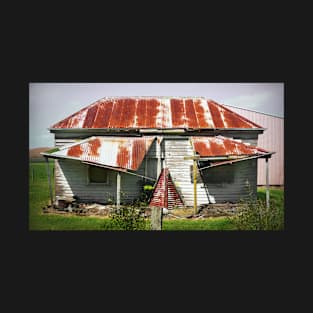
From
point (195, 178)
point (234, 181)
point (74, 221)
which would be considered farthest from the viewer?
point (234, 181)

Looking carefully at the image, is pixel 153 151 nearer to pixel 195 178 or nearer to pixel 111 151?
pixel 111 151

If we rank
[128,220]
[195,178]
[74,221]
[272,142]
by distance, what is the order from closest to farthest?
[128,220], [74,221], [195,178], [272,142]

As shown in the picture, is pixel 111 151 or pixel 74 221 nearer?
pixel 74 221

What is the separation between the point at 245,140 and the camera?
7734mm

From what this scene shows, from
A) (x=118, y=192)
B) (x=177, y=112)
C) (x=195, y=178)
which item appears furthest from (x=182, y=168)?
(x=118, y=192)

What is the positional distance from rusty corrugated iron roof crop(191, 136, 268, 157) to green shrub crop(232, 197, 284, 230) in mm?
1253

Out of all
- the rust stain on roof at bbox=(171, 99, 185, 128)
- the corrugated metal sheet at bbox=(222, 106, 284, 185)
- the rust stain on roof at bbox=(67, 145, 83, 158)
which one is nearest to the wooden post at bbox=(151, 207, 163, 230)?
Answer: the rust stain on roof at bbox=(171, 99, 185, 128)

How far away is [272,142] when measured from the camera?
7434 mm

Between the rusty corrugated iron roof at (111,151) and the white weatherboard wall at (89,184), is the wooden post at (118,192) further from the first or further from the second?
the rusty corrugated iron roof at (111,151)

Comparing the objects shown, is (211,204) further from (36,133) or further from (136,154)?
(36,133)

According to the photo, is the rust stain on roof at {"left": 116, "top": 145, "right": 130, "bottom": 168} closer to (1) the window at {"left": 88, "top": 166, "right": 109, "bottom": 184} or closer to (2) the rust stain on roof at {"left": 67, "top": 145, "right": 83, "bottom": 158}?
(1) the window at {"left": 88, "top": 166, "right": 109, "bottom": 184}

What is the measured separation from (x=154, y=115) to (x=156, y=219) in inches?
102

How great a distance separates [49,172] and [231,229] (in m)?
4.54

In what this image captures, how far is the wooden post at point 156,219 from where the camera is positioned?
7.08 meters
